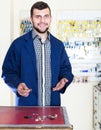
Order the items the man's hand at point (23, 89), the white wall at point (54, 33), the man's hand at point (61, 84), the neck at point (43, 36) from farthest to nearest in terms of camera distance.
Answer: the white wall at point (54, 33) → the neck at point (43, 36) → the man's hand at point (61, 84) → the man's hand at point (23, 89)

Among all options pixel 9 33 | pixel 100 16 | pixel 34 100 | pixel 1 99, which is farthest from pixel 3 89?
pixel 100 16

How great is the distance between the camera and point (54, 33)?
3.51 m

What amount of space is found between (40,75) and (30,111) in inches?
16.8

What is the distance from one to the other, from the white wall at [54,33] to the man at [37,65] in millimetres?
1105

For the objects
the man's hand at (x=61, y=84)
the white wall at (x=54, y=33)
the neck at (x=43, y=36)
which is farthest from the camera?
the white wall at (x=54, y=33)

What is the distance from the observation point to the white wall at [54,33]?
129 inches

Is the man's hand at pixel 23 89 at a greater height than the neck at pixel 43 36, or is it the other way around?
the neck at pixel 43 36

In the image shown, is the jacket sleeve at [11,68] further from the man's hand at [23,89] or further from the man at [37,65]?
the man's hand at [23,89]

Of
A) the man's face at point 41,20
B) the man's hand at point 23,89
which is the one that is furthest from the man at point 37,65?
the man's hand at point 23,89

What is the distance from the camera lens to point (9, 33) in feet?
10.8

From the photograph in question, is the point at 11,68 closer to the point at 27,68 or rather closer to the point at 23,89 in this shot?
the point at 27,68

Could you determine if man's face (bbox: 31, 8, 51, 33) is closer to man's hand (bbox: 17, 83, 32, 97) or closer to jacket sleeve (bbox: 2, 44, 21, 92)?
jacket sleeve (bbox: 2, 44, 21, 92)

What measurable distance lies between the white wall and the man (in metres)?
1.10

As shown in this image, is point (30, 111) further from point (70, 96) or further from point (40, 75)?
point (70, 96)
